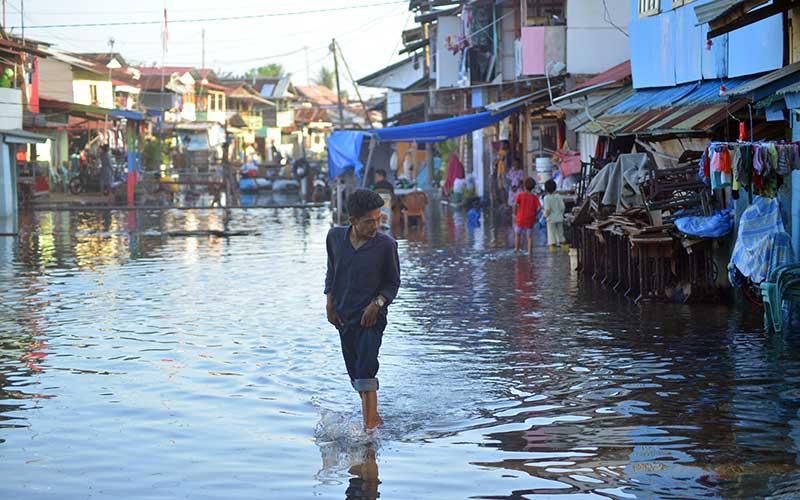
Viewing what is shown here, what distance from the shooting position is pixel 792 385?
862 cm

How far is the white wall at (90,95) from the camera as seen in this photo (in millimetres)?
56062

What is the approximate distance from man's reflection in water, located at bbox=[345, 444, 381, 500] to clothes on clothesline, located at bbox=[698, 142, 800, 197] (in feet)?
19.1

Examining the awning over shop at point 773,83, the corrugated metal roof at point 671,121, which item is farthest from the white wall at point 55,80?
the awning over shop at point 773,83

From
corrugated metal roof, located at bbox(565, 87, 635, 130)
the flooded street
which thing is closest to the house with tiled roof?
corrugated metal roof, located at bbox(565, 87, 635, 130)

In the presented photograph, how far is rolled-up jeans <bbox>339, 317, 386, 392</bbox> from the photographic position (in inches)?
292

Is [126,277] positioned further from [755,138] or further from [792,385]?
[792,385]

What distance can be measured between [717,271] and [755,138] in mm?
1638

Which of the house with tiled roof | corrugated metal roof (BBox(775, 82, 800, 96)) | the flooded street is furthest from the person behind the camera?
the house with tiled roof

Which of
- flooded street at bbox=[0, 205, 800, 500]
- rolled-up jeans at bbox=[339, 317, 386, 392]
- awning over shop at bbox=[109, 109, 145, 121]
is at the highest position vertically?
awning over shop at bbox=[109, 109, 145, 121]

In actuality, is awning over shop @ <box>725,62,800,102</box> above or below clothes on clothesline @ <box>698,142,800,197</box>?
above

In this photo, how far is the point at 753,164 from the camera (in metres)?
11.1

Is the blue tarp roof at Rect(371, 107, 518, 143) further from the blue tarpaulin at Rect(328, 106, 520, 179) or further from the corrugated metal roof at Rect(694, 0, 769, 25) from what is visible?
the corrugated metal roof at Rect(694, 0, 769, 25)

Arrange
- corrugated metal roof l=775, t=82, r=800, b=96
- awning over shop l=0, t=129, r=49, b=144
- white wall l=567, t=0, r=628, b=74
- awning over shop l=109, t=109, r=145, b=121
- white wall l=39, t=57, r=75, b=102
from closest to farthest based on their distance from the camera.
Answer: corrugated metal roof l=775, t=82, r=800, b=96
white wall l=567, t=0, r=628, b=74
awning over shop l=0, t=129, r=49, b=144
awning over shop l=109, t=109, r=145, b=121
white wall l=39, t=57, r=75, b=102

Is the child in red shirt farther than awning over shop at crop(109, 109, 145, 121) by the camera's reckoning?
No
